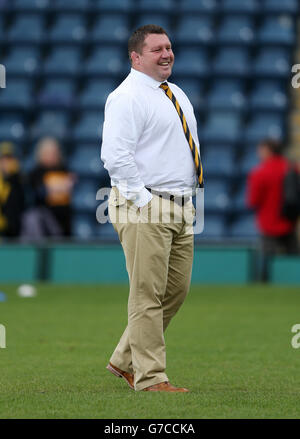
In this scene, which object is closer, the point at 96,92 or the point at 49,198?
the point at 49,198

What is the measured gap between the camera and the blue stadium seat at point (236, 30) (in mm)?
17359

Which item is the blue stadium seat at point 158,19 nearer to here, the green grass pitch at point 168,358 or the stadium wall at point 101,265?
the stadium wall at point 101,265

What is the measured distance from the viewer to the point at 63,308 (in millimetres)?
10422

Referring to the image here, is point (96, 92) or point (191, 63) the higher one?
point (191, 63)

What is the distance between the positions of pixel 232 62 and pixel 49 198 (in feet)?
15.9

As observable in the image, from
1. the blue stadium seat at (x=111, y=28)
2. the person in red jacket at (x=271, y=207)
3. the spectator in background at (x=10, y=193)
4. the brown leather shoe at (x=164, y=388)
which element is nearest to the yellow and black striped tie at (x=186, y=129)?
the brown leather shoe at (x=164, y=388)

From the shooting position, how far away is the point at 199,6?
1797 centimetres

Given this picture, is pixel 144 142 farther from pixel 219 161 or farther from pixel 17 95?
pixel 17 95

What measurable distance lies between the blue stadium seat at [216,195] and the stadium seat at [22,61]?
12.8 feet

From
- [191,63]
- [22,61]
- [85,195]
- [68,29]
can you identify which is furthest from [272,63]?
[22,61]

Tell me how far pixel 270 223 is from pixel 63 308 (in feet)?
13.4
